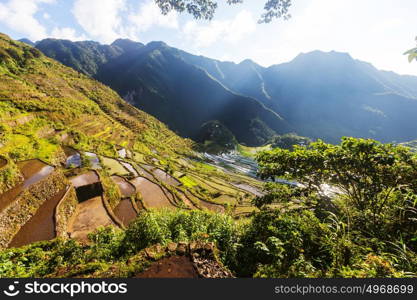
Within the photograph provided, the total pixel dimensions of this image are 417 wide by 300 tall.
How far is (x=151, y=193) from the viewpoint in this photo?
28984mm

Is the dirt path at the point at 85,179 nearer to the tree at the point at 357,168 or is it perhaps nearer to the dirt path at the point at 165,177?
the dirt path at the point at 165,177

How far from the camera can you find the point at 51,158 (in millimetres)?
24609

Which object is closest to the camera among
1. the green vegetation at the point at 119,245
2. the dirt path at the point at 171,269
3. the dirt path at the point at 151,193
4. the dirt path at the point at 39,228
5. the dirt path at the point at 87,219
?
the dirt path at the point at 171,269

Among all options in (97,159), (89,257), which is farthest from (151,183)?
(89,257)

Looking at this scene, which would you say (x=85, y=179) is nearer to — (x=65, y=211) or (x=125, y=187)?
(x=65, y=211)

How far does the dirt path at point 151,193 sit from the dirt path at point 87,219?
22.0 ft

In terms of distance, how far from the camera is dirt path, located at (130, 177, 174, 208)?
86.2 feet

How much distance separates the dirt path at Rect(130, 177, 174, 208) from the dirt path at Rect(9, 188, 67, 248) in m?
10.8

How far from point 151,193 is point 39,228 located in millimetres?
16086

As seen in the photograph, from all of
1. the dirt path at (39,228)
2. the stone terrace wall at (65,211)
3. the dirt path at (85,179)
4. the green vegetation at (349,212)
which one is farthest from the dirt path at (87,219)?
the green vegetation at (349,212)

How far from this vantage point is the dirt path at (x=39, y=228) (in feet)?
40.2

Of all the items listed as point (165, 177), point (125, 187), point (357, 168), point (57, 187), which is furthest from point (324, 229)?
point (165, 177)

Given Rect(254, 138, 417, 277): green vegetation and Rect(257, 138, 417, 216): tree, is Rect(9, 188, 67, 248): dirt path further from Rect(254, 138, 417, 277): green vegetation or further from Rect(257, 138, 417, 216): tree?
Rect(257, 138, 417, 216): tree

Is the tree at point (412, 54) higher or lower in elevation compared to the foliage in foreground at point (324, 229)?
higher
